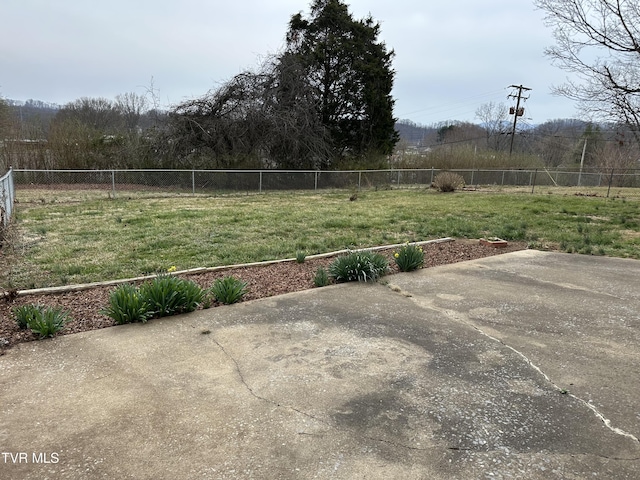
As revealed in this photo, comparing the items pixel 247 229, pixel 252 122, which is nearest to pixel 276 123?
pixel 252 122

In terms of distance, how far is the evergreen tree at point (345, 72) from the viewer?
22281 mm

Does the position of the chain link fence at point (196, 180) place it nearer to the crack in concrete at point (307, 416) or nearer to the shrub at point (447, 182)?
the shrub at point (447, 182)

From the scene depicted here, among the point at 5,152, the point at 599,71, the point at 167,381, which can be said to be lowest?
the point at 167,381

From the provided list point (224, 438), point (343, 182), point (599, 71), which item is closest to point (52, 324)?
point (224, 438)

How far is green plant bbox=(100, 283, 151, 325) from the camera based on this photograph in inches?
146

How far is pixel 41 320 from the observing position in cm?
342

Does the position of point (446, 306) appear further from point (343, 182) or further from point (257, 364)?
point (343, 182)

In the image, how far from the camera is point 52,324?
3438 millimetres

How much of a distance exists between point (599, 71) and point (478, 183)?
13.7 meters

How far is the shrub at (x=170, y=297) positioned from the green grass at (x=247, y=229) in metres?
1.66

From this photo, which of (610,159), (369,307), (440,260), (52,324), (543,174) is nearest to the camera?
(52,324)

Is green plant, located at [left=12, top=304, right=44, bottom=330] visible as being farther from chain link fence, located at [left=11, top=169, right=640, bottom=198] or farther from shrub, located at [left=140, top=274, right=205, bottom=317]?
chain link fence, located at [left=11, top=169, right=640, bottom=198]

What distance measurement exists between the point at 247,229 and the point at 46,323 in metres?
5.66

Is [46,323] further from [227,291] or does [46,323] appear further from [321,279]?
[321,279]
